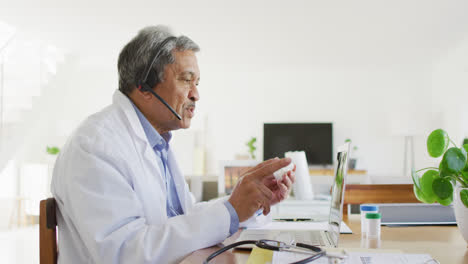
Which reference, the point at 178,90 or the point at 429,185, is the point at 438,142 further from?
the point at 178,90

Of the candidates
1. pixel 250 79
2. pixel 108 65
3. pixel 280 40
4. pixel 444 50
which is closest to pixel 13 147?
pixel 108 65

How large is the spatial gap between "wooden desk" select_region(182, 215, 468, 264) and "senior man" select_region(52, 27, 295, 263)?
75 millimetres

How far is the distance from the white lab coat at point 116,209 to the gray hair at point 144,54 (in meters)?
0.22

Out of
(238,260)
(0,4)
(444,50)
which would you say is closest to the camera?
(238,260)

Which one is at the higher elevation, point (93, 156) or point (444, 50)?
point (444, 50)

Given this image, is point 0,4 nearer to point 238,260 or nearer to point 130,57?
point 130,57

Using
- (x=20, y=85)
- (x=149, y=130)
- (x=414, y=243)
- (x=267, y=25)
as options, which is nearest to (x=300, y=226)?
(x=414, y=243)

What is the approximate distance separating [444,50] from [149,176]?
6.75m

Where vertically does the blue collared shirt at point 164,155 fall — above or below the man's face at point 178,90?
below

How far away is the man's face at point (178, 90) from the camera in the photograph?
1285mm

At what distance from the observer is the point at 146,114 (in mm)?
1298

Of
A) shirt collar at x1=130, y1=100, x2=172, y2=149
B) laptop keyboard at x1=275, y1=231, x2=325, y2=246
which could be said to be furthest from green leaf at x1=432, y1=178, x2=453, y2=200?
shirt collar at x1=130, y1=100, x2=172, y2=149

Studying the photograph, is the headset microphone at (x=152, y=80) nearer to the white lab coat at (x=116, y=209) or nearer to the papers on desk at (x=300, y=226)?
the white lab coat at (x=116, y=209)

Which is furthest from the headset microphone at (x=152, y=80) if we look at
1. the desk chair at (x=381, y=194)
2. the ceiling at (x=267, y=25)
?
the ceiling at (x=267, y=25)
